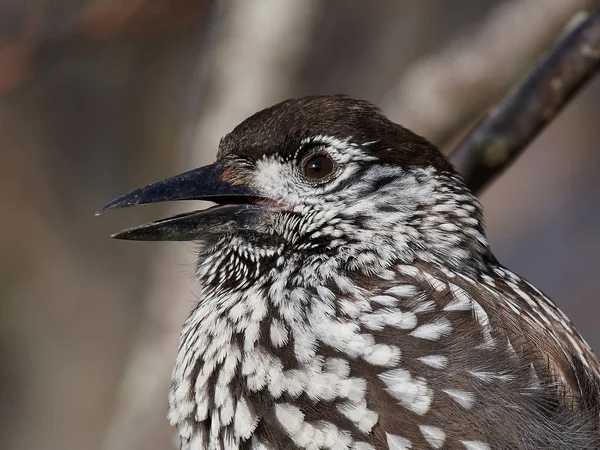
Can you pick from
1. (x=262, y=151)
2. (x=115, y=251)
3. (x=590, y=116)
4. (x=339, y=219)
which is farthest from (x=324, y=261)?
Answer: (x=590, y=116)

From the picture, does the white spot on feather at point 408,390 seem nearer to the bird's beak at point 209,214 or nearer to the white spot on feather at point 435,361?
the white spot on feather at point 435,361

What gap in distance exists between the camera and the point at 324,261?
345cm

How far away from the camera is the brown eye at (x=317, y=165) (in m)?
3.50

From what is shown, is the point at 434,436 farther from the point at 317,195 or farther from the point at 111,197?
the point at 111,197

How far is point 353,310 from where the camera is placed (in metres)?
3.25

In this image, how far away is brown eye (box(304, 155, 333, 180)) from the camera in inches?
138

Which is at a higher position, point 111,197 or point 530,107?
point 530,107

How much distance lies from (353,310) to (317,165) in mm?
528

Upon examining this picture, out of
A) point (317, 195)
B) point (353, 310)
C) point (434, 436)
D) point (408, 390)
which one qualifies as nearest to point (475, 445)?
point (434, 436)

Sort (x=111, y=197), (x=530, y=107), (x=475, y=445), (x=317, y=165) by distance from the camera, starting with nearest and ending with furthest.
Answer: (x=475, y=445)
(x=317, y=165)
(x=530, y=107)
(x=111, y=197)

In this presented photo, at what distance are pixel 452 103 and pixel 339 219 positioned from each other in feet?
4.30

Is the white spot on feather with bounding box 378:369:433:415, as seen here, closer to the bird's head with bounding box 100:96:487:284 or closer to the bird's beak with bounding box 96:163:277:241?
the bird's head with bounding box 100:96:487:284

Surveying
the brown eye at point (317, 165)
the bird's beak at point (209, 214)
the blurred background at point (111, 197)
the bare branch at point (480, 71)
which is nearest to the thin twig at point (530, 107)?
the bare branch at point (480, 71)

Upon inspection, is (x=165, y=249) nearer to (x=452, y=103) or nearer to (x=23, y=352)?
(x=452, y=103)
